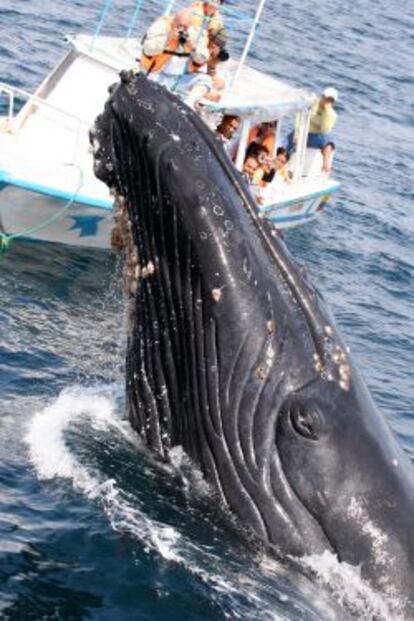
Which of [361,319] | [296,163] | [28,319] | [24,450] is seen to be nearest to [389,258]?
[296,163]

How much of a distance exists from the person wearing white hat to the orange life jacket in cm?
556

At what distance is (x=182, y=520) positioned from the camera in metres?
8.69

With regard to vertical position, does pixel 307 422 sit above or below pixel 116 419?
above

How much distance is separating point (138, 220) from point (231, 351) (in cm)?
113

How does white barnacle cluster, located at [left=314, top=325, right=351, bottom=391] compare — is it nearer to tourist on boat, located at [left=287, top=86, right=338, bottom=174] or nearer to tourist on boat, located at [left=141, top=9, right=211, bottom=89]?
tourist on boat, located at [left=141, top=9, right=211, bottom=89]

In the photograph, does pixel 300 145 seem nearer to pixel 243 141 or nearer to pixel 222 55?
pixel 243 141

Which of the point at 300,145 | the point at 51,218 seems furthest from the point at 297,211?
the point at 51,218

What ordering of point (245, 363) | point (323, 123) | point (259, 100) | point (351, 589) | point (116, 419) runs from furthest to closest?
point (323, 123) → point (259, 100) → point (116, 419) → point (245, 363) → point (351, 589)

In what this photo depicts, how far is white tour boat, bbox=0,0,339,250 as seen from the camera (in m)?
20.0

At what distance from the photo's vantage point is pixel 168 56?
21.9 m

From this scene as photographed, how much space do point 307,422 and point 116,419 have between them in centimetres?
259

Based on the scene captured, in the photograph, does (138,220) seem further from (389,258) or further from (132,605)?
(389,258)

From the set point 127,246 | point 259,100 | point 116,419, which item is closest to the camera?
point 127,246

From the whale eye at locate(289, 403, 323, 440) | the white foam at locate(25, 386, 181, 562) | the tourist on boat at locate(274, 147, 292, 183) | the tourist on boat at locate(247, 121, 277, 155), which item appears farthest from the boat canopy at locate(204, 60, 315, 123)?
the whale eye at locate(289, 403, 323, 440)
